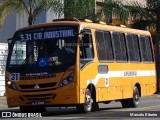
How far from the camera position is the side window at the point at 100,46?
67.9 feet

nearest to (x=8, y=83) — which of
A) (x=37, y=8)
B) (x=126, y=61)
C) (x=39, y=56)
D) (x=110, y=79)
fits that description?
(x=39, y=56)

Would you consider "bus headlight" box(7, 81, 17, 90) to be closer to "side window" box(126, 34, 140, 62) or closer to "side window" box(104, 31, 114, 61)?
"side window" box(104, 31, 114, 61)

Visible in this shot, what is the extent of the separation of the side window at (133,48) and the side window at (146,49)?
1.72 ft

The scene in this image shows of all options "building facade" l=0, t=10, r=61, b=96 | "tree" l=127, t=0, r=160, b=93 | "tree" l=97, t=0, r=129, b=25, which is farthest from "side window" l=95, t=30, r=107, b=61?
"tree" l=127, t=0, r=160, b=93

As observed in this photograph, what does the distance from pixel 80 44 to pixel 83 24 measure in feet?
2.73

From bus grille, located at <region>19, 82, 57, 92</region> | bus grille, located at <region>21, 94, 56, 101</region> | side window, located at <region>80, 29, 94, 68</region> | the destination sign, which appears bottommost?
bus grille, located at <region>21, 94, 56, 101</region>

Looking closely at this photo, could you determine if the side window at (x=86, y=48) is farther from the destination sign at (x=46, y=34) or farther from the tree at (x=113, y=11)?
the tree at (x=113, y=11)

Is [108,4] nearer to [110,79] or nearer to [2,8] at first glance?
[2,8]

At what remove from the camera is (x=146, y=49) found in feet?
84.1

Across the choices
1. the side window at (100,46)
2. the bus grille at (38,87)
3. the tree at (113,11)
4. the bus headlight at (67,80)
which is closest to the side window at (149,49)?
the side window at (100,46)

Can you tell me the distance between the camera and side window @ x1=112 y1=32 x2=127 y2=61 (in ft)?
73.2

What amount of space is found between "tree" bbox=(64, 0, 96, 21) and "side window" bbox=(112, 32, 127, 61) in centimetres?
1167

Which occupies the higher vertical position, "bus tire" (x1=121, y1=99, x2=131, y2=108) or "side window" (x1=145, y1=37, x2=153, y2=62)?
"side window" (x1=145, y1=37, x2=153, y2=62)

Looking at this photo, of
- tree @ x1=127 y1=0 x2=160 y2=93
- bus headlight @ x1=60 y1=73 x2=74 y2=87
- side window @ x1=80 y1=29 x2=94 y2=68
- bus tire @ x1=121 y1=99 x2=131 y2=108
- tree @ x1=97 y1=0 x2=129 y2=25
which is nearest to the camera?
bus headlight @ x1=60 y1=73 x2=74 y2=87
